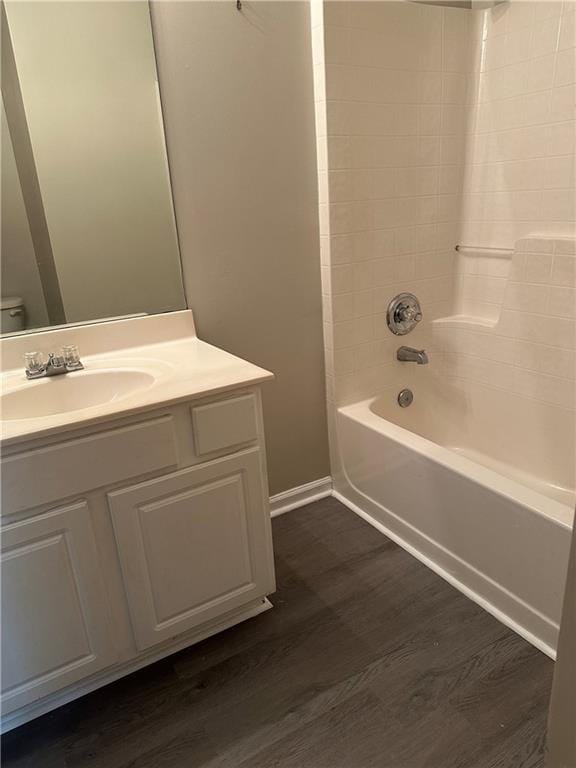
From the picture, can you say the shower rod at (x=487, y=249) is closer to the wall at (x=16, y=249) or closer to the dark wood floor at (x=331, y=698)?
the dark wood floor at (x=331, y=698)

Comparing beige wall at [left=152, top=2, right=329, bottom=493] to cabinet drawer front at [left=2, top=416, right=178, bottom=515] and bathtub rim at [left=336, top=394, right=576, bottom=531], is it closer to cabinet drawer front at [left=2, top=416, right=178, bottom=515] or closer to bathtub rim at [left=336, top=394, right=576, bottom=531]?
bathtub rim at [left=336, top=394, right=576, bottom=531]

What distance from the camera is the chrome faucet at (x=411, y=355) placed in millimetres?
2049

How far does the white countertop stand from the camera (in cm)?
110

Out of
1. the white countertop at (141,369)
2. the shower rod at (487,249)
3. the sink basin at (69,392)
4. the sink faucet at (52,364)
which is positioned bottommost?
the sink basin at (69,392)

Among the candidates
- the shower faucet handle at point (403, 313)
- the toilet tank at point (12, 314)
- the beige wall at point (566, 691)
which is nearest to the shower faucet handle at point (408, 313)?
the shower faucet handle at point (403, 313)

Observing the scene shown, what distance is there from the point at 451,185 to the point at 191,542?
5.44 feet

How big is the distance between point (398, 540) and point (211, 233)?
1268mm

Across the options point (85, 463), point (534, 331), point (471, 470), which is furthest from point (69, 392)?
point (534, 331)

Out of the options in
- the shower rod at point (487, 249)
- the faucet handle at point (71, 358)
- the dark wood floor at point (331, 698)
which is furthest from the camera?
the shower rod at point (487, 249)

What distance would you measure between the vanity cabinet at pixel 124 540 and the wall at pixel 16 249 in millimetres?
591

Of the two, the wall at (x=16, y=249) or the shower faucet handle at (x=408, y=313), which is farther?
the shower faucet handle at (x=408, y=313)

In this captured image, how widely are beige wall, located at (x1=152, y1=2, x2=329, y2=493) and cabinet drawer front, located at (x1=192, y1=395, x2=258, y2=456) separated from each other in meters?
0.54

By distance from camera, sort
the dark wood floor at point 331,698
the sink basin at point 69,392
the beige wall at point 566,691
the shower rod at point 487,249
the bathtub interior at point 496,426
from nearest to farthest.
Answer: the beige wall at point 566,691 → the dark wood floor at point 331,698 → the sink basin at point 69,392 → the bathtub interior at point 496,426 → the shower rod at point 487,249

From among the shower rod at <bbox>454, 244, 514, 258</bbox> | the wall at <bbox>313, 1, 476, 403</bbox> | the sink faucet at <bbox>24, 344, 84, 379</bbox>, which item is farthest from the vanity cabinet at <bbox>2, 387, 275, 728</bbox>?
the shower rod at <bbox>454, 244, 514, 258</bbox>
